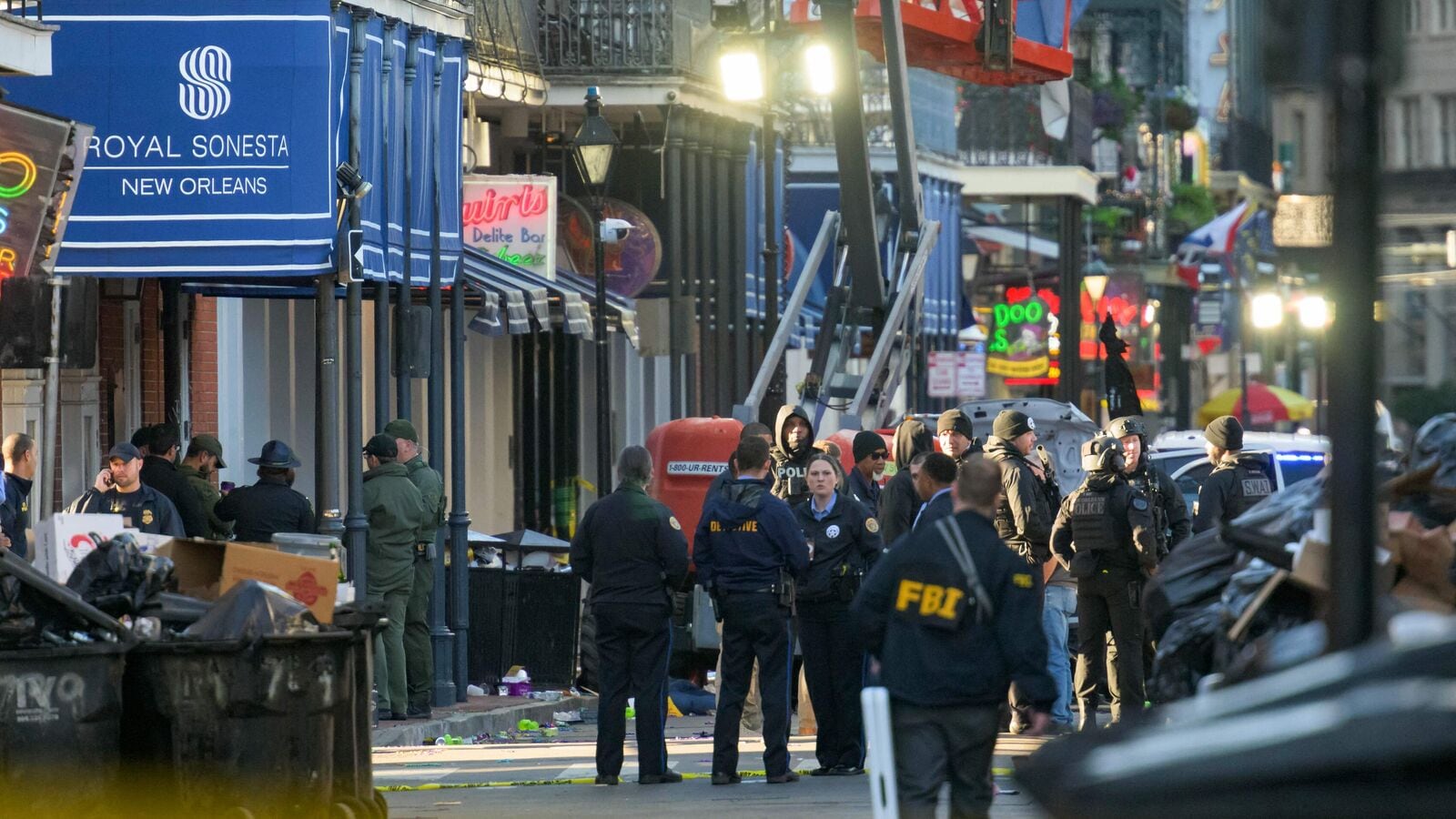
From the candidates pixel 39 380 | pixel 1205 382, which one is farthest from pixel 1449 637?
pixel 1205 382

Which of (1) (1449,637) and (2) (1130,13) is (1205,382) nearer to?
(2) (1130,13)

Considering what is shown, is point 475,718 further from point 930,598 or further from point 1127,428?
point 930,598

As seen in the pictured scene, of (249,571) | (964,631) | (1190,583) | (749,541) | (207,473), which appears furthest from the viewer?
(207,473)

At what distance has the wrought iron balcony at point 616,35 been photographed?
2870cm

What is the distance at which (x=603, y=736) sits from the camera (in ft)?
45.9

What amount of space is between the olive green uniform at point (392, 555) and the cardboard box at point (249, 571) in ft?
16.4

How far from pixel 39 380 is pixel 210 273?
2108 millimetres

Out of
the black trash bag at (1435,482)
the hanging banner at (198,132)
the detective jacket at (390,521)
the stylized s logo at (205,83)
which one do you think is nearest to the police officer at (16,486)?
the hanging banner at (198,132)

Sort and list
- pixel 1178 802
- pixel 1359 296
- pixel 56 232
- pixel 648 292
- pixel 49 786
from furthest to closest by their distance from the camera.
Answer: pixel 648 292 < pixel 56 232 < pixel 49 786 < pixel 1359 296 < pixel 1178 802

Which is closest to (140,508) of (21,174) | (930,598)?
(21,174)

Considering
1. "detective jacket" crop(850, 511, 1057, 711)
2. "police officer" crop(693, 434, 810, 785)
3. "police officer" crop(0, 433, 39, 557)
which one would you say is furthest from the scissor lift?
"detective jacket" crop(850, 511, 1057, 711)

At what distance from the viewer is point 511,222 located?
24.1m

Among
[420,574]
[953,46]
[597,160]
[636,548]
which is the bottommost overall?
[420,574]

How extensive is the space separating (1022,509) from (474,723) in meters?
4.20
